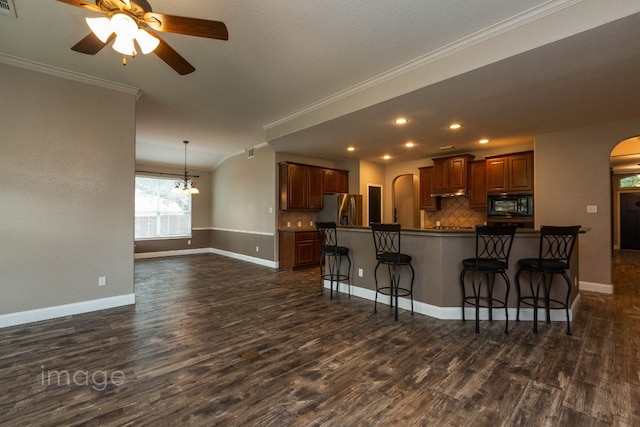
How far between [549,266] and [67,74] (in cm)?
599

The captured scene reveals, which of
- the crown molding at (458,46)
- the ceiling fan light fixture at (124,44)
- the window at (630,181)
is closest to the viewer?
the ceiling fan light fixture at (124,44)

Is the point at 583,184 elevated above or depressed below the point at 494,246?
above

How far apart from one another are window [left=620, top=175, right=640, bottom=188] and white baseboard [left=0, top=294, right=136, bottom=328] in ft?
46.6

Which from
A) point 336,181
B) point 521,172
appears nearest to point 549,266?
point 521,172

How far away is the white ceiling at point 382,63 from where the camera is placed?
233cm

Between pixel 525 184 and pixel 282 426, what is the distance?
582cm

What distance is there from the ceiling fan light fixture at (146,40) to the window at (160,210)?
7.05 m

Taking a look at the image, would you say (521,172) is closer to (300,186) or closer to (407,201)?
(407,201)

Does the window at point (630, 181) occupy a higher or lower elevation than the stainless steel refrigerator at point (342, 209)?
higher

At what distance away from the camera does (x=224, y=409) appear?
73.4 inches

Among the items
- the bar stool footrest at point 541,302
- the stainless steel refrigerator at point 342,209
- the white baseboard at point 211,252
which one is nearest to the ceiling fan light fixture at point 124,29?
the bar stool footrest at point 541,302

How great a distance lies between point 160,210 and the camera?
27.7 ft

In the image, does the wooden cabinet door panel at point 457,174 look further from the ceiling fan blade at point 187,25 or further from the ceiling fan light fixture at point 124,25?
the ceiling fan light fixture at point 124,25

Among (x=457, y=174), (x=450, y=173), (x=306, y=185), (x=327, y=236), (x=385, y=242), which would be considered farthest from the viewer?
(x=306, y=185)
